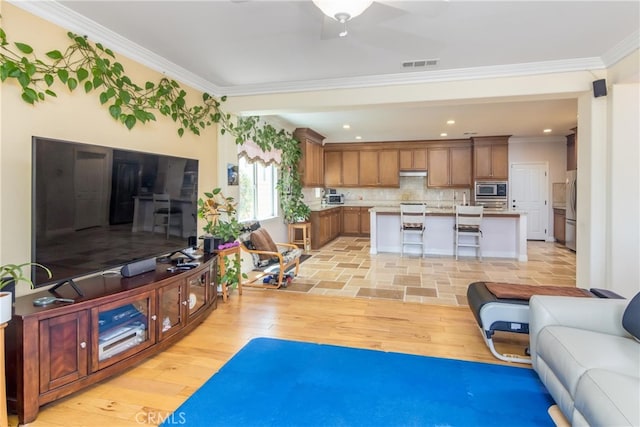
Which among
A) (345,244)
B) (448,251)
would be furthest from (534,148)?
(345,244)

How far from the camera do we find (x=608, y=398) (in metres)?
1.39

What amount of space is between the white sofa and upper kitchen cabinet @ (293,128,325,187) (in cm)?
539

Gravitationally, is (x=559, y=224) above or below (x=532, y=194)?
below

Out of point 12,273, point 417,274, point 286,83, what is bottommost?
point 417,274

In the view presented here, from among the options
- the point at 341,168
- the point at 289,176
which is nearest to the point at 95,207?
the point at 289,176

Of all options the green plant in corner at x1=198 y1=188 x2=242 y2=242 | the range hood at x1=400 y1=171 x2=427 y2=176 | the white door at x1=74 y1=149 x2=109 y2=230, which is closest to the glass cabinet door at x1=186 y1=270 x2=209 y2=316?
the green plant in corner at x1=198 y1=188 x2=242 y2=242

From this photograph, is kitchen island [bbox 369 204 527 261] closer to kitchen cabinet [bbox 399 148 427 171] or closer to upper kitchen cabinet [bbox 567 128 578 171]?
kitchen cabinet [bbox 399 148 427 171]

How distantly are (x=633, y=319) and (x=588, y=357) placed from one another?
36 centimetres

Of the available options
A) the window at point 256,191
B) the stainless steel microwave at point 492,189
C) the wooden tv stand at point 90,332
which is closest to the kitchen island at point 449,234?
the stainless steel microwave at point 492,189

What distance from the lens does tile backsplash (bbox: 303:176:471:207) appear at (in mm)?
8750

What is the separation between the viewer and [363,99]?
3900mm

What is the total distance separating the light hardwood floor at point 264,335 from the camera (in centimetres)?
199

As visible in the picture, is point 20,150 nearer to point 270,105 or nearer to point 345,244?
point 270,105

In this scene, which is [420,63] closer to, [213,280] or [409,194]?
[213,280]
